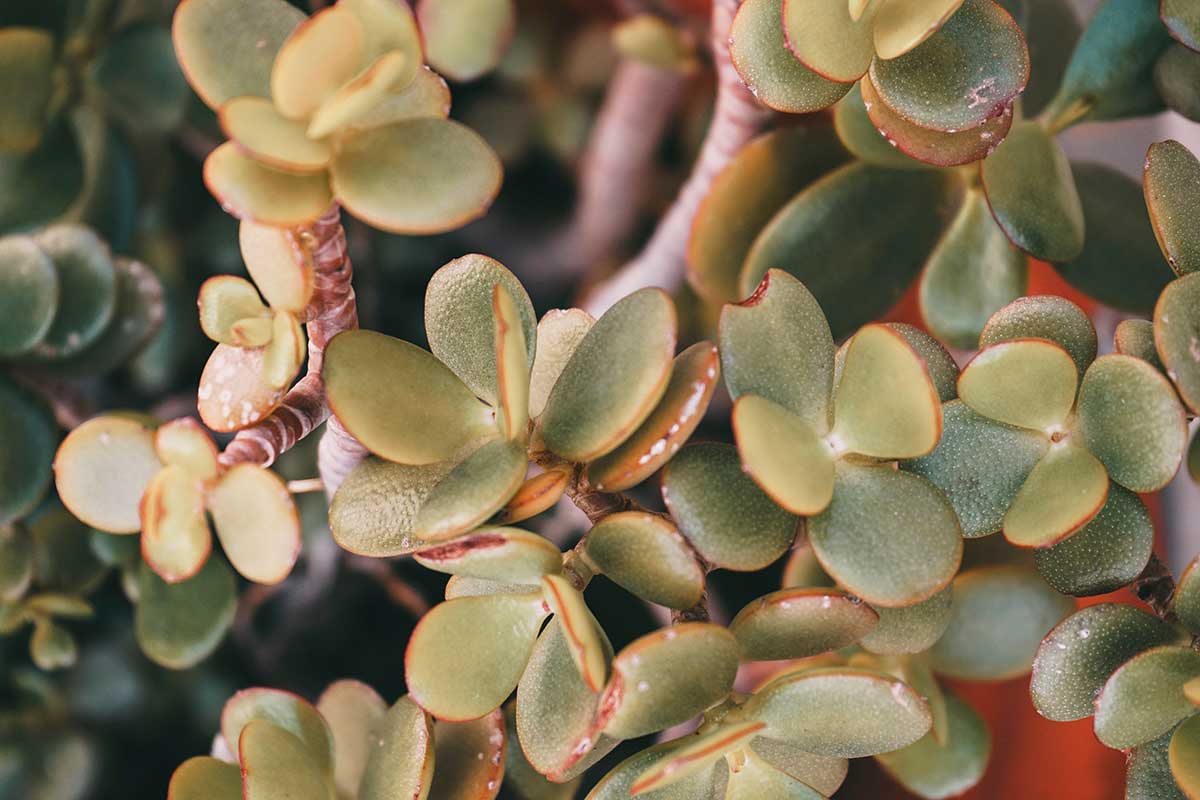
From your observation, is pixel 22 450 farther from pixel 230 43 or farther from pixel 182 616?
pixel 230 43

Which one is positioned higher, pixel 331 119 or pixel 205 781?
pixel 331 119

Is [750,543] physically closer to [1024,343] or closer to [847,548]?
[847,548]

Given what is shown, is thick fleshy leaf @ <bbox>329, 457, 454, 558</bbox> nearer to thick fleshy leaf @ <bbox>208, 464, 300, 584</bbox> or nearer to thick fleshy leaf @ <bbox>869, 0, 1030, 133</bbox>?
thick fleshy leaf @ <bbox>208, 464, 300, 584</bbox>

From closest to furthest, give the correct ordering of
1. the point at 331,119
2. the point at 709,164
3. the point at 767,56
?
the point at 331,119 → the point at 767,56 → the point at 709,164

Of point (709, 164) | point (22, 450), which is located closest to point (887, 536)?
point (709, 164)

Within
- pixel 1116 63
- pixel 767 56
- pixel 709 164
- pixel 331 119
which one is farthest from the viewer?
pixel 709 164

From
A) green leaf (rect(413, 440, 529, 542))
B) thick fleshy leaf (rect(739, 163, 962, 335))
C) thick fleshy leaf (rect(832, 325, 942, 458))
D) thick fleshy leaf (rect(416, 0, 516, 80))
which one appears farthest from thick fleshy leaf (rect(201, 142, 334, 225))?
thick fleshy leaf (rect(416, 0, 516, 80))

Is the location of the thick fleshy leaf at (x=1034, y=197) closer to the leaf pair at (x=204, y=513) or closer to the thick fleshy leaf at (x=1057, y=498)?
the thick fleshy leaf at (x=1057, y=498)

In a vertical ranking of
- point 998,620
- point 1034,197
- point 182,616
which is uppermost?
point 1034,197
